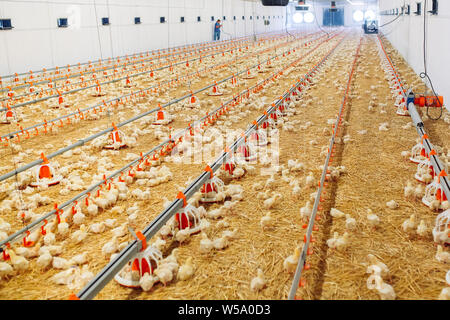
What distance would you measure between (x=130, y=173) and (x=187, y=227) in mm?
1698

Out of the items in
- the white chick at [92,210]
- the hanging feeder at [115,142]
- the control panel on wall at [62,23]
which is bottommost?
the white chick at [92,210]

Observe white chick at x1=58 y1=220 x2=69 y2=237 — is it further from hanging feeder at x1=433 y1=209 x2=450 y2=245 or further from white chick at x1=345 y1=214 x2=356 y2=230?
hanging feeder at x1=433 y1=209 x2=450 y2=245

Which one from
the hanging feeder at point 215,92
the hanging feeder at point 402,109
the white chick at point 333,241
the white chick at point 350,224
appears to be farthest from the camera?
the hanging feeder at point 215,92

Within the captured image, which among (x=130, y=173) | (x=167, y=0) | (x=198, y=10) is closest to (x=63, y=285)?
(x=130, y=173)

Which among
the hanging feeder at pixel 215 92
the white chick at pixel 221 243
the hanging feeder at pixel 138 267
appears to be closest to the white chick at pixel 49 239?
the hanging feeder at pixel 138 267

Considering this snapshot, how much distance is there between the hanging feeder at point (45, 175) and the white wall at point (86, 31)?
8148 millimetres

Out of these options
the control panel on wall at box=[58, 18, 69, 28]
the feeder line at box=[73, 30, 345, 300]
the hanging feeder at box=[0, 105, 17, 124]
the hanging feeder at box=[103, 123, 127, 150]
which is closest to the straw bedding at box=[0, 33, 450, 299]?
the feeder line at box=[73, 30, 345, 300]

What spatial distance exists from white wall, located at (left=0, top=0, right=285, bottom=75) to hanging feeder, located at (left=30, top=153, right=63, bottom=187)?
8.15 metres

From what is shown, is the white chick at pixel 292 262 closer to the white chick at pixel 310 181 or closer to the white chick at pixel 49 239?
the white chick at pixel 310 181

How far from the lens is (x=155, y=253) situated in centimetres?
287

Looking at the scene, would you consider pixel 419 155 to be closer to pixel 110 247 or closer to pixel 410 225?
pixel 410 225

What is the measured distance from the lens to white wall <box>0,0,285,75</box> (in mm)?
11664

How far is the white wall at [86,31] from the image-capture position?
38.3ft

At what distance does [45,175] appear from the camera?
4.58 m
